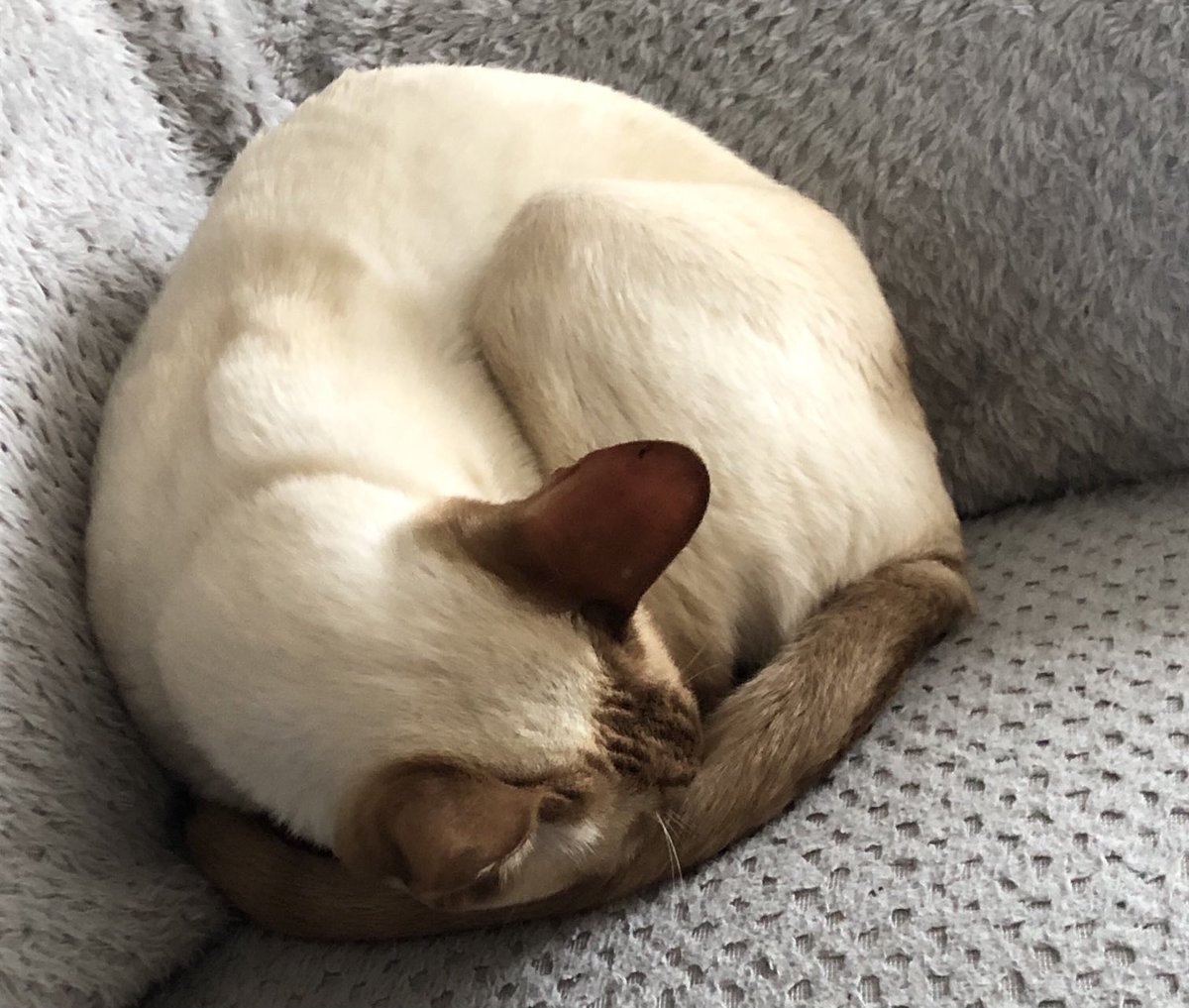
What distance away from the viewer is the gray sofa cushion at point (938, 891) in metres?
0.73

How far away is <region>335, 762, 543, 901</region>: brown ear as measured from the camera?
62 cm

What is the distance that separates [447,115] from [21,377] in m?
0.46

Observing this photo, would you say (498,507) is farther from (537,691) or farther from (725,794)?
(725,794)

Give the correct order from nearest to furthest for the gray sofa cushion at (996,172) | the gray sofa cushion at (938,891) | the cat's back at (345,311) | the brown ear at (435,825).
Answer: the brown ear at (435,825) < the gray sofa cushion at (938,891) < the cat's back at (345,311) < the gray sofa cushion at (996,172)

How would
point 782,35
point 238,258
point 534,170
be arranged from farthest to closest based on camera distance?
point 782,35
point 534,170
point 238,258

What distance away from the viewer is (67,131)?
1.14 meters

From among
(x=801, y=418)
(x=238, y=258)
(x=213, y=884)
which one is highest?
(x=238, y=258)

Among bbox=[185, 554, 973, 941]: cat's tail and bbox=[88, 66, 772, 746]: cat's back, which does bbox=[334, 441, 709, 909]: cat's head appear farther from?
bbox=[88, 66, 772, 746]: cat's back

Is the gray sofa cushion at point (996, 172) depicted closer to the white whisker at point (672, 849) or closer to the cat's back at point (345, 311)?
the cat's back at point (345, 311)

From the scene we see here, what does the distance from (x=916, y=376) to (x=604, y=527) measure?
70 cm

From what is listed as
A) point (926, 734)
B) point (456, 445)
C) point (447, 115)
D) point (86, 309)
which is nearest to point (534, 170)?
point (447, 115)

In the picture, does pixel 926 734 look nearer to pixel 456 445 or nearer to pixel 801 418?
pixel 801 418

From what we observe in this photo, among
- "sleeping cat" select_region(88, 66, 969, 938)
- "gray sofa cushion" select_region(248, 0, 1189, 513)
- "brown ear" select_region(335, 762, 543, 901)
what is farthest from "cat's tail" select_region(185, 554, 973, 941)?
"gray sofa cushion" select_region(248, 0, 1189, 513)

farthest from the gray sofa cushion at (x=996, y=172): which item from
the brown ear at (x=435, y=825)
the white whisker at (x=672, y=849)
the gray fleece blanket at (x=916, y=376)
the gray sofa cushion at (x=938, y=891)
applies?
the brown ear at (x=435, y=825)
